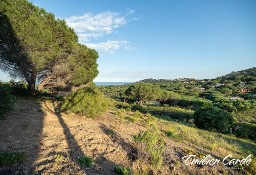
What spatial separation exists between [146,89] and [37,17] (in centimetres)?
3207

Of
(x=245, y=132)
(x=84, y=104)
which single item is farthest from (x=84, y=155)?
(x=245, y=132)

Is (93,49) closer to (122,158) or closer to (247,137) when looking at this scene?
(122,158)

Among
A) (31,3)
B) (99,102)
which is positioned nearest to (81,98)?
(99,102)

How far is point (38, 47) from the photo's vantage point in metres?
13.5

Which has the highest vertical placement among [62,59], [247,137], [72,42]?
[72,42]

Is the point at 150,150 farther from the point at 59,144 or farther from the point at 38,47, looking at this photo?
the point at 38,47

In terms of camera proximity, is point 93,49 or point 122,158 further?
point 93,49

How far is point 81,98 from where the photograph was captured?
12.3m

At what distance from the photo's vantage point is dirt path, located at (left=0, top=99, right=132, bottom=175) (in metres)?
5.76

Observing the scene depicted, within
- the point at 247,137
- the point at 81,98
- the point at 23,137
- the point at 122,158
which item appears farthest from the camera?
the point at 247,137

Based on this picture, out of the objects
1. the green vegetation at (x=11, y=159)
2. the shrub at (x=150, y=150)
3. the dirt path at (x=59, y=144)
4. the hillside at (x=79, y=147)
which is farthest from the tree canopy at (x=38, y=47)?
the shrub at (x=150, y=150)

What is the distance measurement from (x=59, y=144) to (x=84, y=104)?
15.9 ft

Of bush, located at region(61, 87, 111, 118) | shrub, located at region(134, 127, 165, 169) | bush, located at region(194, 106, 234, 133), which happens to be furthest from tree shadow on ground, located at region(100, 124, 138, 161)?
bush, located at region(194, 106, 234, 133)

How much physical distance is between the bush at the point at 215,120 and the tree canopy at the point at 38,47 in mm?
10721
